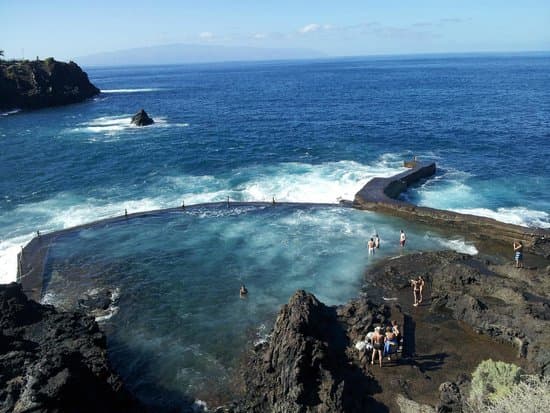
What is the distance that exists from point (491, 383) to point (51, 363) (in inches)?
642

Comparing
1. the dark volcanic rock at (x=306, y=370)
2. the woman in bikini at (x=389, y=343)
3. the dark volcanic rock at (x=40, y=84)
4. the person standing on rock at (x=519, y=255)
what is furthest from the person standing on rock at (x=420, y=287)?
the dark volcanic rock at (x=40, y=84)

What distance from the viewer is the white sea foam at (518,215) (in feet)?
125

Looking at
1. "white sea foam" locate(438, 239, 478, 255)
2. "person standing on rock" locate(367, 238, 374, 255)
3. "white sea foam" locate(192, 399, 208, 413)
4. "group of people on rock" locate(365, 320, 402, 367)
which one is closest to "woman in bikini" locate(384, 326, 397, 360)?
"group of people on rock" locate(365, 320, 402, 367)

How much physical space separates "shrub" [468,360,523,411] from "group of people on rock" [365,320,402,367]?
3.89m

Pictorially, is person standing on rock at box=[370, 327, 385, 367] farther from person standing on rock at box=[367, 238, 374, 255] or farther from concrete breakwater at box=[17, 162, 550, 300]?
concrete breakwater at box=[17, 162, 550, 300]

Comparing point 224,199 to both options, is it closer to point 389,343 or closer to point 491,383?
point 389,343

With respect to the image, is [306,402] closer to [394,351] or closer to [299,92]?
[394,351]

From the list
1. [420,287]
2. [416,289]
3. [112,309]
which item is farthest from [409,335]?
[112,309]

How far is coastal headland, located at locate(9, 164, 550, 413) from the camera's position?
61.7 feet

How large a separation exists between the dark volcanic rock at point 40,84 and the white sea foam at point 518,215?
109m

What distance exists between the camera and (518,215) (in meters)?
39.8

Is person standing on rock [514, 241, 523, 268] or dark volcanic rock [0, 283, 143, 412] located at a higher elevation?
dark volcanic rock [0, 283, 143, 412]

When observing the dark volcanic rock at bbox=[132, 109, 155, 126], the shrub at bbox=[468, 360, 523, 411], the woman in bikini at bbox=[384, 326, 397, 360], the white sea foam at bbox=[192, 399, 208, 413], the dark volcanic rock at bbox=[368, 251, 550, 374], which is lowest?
the white sea foam at bbox=[192, 399, 208, 413]

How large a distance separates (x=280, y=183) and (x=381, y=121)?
128 feet
